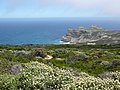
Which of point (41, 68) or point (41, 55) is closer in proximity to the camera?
point (41, 68)

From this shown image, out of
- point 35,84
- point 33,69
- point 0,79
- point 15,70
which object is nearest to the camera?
point 35,84

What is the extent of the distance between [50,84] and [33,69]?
2655mm

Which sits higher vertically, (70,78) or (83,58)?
(70,78)

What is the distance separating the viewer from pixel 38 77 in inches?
586

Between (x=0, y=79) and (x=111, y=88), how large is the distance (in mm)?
5961

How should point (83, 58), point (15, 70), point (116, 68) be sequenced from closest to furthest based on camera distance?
point (15, 70) → point (116, 68) → point (83, 58)

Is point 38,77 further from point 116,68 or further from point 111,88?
point 116,68

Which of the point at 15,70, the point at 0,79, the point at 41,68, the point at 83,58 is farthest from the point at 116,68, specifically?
the point at 0,79

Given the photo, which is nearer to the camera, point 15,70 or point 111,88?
point 111,88

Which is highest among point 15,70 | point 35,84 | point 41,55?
point 35,84

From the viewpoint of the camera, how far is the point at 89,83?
43.5 feet

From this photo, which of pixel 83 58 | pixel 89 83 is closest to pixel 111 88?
pixel 89 83

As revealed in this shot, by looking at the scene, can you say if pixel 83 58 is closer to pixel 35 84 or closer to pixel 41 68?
pixel 41 68

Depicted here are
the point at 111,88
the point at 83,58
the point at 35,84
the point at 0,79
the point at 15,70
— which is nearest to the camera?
the point at 111,88
